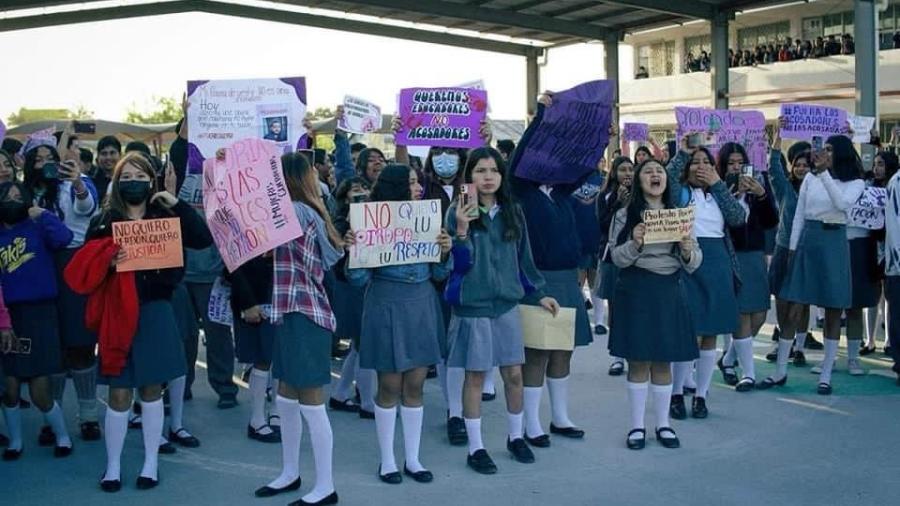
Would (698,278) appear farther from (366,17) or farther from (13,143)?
(366,17)

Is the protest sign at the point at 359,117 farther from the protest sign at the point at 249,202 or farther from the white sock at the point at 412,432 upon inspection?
the white sock at the point at 412,432

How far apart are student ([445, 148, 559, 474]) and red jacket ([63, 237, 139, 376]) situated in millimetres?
1783

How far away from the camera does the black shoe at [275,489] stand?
5520 millimetres

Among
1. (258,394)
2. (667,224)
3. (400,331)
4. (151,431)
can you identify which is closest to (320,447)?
(400,331)

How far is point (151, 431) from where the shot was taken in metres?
5.70

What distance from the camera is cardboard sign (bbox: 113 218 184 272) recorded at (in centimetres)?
549

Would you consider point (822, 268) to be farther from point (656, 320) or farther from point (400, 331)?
point (400, 331)

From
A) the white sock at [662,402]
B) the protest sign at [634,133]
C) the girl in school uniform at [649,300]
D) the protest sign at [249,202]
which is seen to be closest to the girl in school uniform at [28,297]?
the protest sign at [249,202]

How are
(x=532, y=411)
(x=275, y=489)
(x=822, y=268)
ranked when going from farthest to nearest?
1. (x=822, y=268)
2. (x=532, y=411)
3. (x=275, y=489)

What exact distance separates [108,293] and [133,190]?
0.58 meters

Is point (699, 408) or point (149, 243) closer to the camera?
point (149, 243)

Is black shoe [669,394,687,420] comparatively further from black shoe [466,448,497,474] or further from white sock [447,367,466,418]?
black shoe [466,448,497,474]

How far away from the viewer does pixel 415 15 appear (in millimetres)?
28438

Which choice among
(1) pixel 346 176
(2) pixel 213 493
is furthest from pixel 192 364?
(2) pixel 213 493
